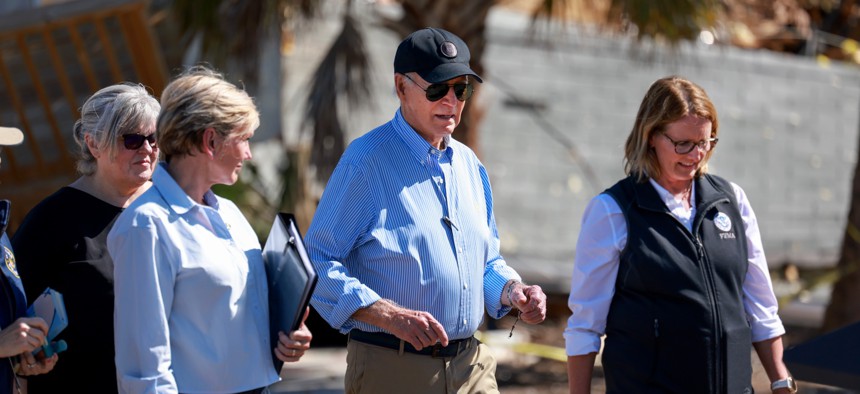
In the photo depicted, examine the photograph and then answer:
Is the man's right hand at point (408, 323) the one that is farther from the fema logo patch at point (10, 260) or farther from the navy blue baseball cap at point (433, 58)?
the fema logo patch at point (10, 260)

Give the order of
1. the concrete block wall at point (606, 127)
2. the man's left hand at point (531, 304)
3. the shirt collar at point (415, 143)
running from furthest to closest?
1. the concrete block wall at point (606, 127)
2. the shirt collar at point (415, 143)
3. the man's left hand at point (531, 304)

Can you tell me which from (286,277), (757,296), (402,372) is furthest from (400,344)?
(757,296)

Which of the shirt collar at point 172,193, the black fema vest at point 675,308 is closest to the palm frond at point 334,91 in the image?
the black fema vest at point 675,308

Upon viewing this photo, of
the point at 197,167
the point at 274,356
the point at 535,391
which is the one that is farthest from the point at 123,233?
the point at 535,391

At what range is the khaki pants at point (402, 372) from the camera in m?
3.42

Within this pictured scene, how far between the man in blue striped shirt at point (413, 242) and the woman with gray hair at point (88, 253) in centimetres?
60

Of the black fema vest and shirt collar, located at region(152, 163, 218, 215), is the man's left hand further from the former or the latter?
shirt collar, located at region(152, 163, 218, 215)

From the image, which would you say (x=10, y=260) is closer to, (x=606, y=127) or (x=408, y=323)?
(x=408, y=323)

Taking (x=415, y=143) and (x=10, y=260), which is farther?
(x=415, y=143)

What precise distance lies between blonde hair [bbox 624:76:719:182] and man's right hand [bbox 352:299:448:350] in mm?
996

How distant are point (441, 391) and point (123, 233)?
3.77 feet

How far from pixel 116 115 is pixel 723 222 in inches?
77.5

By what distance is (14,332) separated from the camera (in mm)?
3037

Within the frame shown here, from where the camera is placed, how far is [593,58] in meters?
12.2
